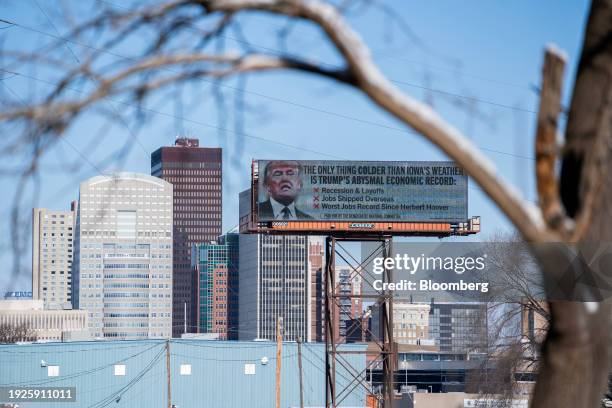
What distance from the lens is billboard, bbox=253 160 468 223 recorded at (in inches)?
1797

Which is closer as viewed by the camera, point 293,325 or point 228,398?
point 228,398

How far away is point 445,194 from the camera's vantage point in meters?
46.6

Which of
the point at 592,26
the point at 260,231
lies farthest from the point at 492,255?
the point at 592,26

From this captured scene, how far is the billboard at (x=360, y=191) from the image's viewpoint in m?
45.7

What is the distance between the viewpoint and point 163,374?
5512 cm

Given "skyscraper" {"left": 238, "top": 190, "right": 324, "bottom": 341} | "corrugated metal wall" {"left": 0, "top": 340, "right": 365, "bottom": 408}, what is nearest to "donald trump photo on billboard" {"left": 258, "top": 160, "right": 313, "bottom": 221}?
"corrugated metal wall" {"left": 0, "top": 340, "right": 365, "bottom": 408}

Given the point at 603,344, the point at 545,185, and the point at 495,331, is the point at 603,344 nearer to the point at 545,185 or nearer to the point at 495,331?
the point at 545,185

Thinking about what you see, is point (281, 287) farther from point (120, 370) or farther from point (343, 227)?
point (343, 227)

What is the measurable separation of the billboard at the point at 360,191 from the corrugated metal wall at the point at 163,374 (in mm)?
11886

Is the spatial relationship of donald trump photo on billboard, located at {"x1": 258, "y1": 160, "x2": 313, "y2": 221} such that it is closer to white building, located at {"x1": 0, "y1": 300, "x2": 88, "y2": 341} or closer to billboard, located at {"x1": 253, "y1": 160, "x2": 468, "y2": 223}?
billboard, located at {"x1": 253, "y1": 160, "x2": 468, "y2": 223}

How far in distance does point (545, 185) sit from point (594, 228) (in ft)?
1.15

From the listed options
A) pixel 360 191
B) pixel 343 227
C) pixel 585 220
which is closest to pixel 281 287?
pixel 360 191

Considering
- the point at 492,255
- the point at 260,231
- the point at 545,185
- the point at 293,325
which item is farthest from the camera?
the point at 293,325

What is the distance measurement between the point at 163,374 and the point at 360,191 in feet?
51.4
